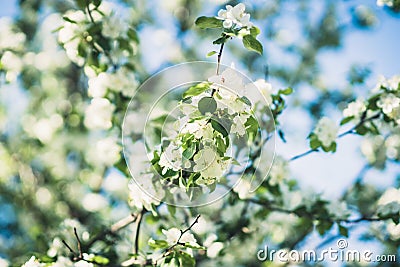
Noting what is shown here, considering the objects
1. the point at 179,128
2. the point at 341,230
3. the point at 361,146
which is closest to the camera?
the point at 179,128

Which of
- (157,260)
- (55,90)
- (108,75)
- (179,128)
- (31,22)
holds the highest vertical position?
(31,22)

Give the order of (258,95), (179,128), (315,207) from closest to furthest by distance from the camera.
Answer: (179,128) → (258,95) → (315,207)

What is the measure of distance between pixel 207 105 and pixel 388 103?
84 cm

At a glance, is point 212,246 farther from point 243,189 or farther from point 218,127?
point 218,127

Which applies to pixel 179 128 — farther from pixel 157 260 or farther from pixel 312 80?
pixel 312 80

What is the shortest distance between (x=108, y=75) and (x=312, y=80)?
1.72 m

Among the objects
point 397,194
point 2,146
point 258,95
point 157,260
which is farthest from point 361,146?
point 2,146

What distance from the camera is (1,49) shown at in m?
2.21

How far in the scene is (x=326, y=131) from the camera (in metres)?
1.68

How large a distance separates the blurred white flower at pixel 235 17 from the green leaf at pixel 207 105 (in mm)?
205

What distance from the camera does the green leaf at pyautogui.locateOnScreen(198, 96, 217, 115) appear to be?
3.37 ft

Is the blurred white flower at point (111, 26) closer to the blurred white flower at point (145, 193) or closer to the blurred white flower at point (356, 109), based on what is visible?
the blurred white flower at point (145, 193)

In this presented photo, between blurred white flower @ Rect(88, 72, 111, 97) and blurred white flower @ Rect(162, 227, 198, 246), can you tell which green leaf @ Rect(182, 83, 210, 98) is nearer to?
blurred white flower @ Rect(162, 227, 198, 246)

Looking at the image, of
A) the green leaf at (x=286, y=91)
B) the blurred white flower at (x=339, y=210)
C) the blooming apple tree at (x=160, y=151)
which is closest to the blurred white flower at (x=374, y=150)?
the blooming apple tree at (x=160, y=151)
